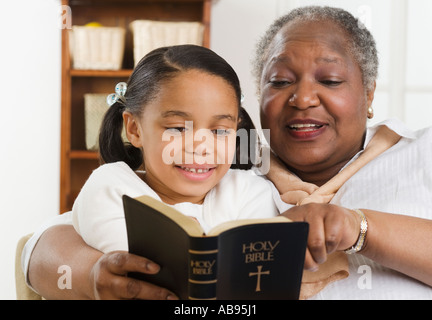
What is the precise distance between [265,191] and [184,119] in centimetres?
33

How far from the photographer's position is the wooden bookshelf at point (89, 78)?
3248 mm

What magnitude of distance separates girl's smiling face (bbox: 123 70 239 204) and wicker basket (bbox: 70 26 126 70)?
1955 millimetres

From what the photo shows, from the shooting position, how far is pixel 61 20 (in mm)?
3443

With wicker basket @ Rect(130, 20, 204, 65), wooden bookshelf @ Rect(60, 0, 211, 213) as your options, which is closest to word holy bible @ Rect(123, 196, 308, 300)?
wicker basket @ Rect(130, 20, 204, 65)

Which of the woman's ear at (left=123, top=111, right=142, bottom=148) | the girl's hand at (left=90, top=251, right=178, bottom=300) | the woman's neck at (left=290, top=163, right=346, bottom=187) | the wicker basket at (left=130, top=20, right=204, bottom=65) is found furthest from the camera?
the wicker basket at (left=130, top=20, right=204, bottom=65)

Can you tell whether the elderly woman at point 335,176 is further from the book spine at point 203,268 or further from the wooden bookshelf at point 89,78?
the wooden bookshelf at point 89,78

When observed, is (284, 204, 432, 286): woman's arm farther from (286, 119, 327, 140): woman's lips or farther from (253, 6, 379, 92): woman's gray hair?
(253, 6, 379, 92): woman's gray hair

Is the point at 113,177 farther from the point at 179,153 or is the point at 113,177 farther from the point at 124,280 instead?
the point at 124,280

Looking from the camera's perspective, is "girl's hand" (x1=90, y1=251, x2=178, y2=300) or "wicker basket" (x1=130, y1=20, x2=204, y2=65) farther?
"wicker basket" (x1=130, y1=20, x2=204, y2=65)

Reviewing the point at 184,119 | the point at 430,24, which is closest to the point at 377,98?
the point at 430,24

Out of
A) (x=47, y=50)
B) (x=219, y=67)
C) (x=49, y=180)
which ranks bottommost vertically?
(x=49, y=180)

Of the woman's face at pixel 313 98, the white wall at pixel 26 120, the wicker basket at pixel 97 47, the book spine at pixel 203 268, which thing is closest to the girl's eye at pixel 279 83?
the woman's face at pixel 313 98

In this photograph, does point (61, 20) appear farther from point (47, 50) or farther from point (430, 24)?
point (430, 24)

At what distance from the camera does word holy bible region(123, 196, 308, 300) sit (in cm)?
80
